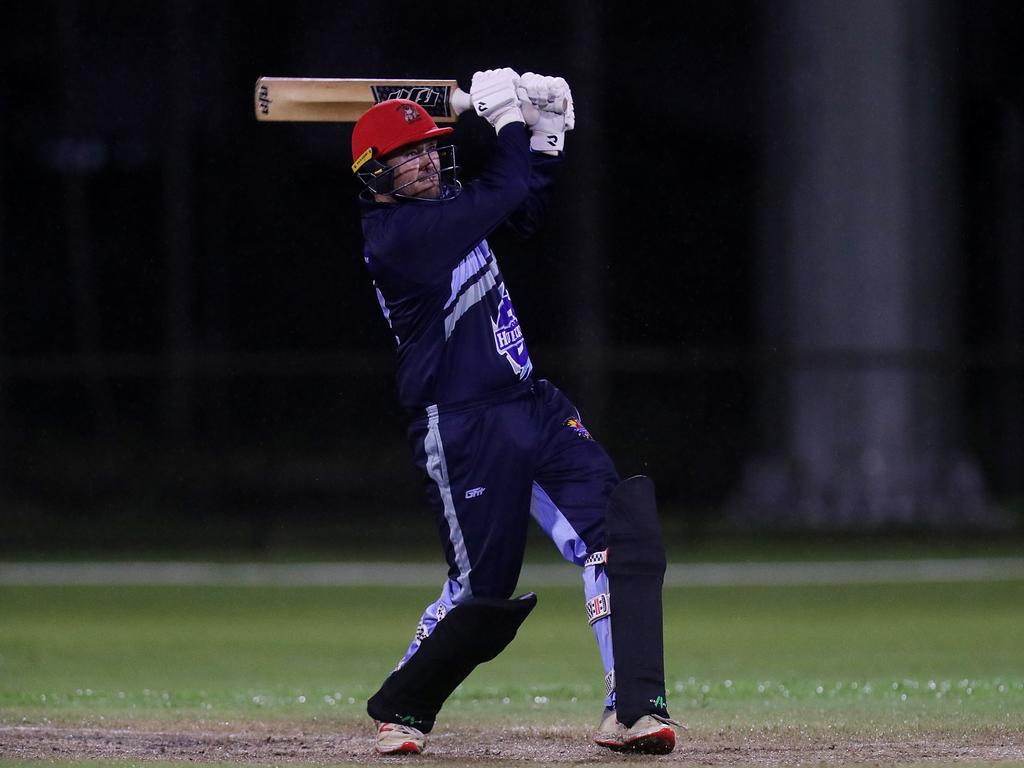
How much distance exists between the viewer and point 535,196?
747 cm

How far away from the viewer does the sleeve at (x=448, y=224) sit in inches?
273

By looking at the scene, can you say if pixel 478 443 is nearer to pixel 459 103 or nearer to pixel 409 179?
pixel 409 179

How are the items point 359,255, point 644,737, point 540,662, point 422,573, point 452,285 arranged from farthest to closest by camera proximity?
1. point 359,255
2. point 422,573
3. point 540,662
4. point 452,285
5. point 644,737

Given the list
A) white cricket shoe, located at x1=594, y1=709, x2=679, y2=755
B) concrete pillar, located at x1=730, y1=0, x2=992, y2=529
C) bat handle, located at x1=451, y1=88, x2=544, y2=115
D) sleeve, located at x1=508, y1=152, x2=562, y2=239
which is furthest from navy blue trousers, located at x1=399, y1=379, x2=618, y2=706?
concrete pillar, located at x1=730, y1=0, x2=992, y2=529

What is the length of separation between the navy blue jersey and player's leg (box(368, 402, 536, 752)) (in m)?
0.13

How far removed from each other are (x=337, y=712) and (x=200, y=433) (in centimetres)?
1148

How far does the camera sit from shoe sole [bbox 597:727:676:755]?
671 cm

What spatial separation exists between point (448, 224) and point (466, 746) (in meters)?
2.02

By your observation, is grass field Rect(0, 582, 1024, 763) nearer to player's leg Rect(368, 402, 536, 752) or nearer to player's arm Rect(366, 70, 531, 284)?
player's leg Rect(368, 402, 536, 752)

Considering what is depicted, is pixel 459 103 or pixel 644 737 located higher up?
pixel 459 103

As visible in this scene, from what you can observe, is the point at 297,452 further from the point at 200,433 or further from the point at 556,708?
the point at 556,708

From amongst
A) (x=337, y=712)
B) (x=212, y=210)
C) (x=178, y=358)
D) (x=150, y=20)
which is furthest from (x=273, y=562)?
(x=337, y=712)

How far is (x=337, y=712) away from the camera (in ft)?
28.3

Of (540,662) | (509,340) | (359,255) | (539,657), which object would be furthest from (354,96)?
(359,255)
